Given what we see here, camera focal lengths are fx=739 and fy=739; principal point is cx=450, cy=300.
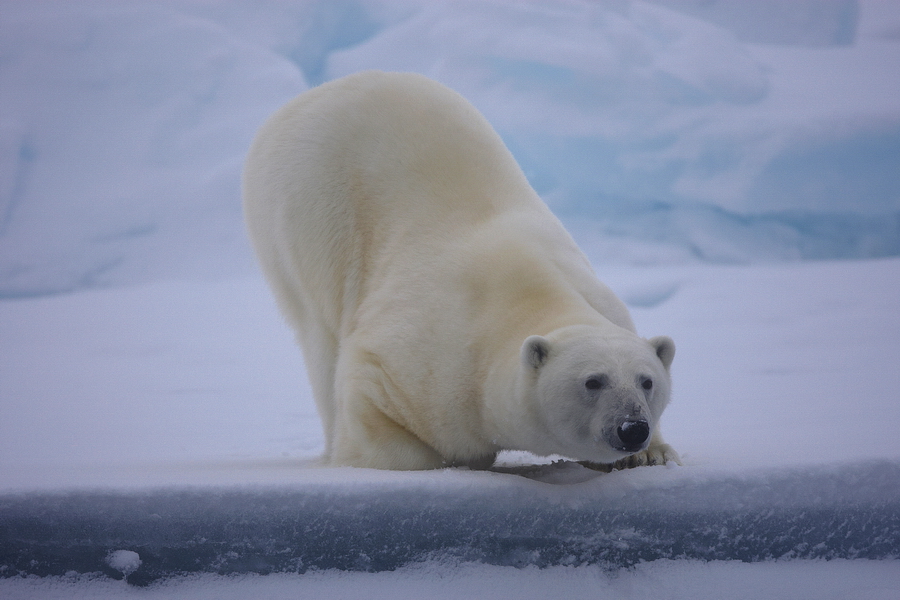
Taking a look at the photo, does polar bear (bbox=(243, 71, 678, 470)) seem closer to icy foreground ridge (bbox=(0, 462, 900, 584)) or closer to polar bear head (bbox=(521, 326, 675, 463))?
polar bear head (bbox=(521, 326, 675, 463))

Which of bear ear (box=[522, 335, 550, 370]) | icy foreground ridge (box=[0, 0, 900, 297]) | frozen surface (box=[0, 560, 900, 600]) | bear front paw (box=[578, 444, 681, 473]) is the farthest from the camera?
icy foreground ridge (box=[0, 0, 900, 297])

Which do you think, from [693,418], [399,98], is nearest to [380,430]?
[399,98]

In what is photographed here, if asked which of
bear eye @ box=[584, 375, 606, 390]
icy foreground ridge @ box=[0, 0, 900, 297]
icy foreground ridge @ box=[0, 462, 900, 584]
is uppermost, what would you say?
icy foreground ridge @ box=[0, 0, 900, 297]

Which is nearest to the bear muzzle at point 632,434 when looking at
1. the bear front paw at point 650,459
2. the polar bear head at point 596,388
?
the polar bear head at point 596,388

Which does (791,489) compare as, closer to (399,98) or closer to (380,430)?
(380,430)

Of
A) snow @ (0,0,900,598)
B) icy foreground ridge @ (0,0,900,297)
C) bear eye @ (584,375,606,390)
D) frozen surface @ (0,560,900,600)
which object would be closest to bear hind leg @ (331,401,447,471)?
snow @ (0,0,900,598)

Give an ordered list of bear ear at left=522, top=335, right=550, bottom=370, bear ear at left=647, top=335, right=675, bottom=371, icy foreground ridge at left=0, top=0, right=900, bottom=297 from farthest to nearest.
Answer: icy foreground ridge at left=0, top=0, right=900, bottom=297 → bear ear at left=647, top=335, right=675, bottom=371 → bear ear at left=522, top=335, right=550, bottom=370

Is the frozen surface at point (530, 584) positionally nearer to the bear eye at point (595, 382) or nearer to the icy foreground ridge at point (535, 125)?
the bear eye at point (595, 382)

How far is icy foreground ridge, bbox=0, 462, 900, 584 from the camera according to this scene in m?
1.85

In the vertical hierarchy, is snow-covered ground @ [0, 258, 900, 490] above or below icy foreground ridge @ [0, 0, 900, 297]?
below

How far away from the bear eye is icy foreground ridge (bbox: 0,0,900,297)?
11500 millimetres

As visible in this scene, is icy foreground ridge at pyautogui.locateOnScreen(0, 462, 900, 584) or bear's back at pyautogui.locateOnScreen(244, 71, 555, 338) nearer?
icy foreground ridge at pyautogui.locateOnScreen(0, 462, 900, 584)

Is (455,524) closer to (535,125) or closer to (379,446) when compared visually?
(379,446)

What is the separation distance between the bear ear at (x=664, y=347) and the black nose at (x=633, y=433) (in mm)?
364
